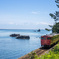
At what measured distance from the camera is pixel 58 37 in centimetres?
3503

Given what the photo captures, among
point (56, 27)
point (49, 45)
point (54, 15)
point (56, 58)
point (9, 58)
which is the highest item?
point (54, 15)

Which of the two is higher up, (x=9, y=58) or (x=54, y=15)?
(x=54, y=15)

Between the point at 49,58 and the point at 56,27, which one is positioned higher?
the point at 56,27

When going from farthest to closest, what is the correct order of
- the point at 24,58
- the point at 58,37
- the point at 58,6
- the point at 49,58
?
the point at 58,37 → the point at 58,6 → the point at 24,58 → the point at 49,58

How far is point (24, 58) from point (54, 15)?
1275 centimetres

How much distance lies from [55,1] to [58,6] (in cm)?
119

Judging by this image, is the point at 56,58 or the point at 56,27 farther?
the point at 56,27

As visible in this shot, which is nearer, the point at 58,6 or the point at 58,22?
the point at 58,6

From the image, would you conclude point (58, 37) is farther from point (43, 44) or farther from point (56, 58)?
point (56, 58)

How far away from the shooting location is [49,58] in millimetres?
6102

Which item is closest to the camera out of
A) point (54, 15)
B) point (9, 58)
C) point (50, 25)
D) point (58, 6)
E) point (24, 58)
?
point (24, 58)

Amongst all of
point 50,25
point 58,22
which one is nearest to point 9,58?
point 50,25

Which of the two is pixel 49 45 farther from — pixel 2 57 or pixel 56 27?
pixel 2 57

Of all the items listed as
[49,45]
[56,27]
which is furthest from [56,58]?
[49,45]
